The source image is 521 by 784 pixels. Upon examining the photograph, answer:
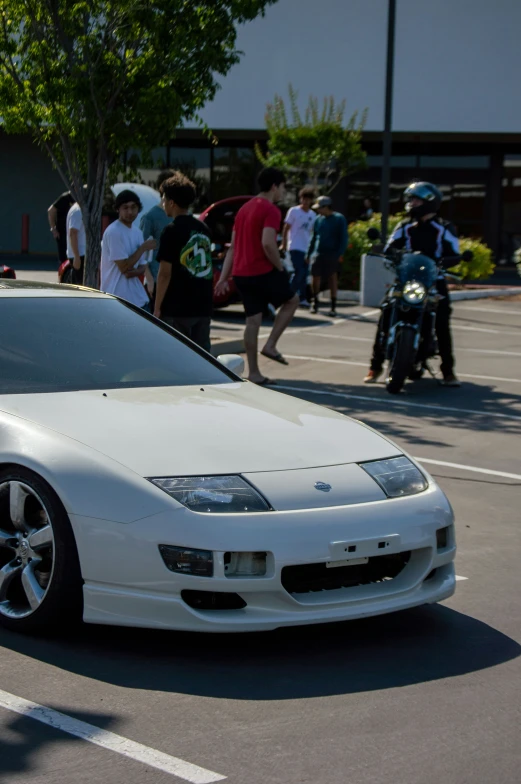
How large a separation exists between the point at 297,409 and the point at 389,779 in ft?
7.74

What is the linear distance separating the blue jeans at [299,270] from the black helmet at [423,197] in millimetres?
7060

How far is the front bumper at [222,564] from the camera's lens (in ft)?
14.6

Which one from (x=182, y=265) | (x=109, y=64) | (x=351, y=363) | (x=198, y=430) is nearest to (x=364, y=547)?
(x=198, y=430)

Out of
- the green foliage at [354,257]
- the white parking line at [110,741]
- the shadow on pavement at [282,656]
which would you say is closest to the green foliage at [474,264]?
the green foliage at [354,257]

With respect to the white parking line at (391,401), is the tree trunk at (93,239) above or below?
above

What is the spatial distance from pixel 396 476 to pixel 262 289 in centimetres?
709

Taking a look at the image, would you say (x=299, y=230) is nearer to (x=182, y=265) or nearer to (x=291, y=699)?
(x=182, y=265)

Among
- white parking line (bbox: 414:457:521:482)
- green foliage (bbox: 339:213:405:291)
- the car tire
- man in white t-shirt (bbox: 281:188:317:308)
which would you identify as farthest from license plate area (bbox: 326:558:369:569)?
green foliage (bbox: 339:213:405:291)

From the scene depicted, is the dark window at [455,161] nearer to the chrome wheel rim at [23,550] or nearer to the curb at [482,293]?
the curb at [482,293]

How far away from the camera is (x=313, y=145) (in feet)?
84.6

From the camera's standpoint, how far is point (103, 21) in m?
12.8

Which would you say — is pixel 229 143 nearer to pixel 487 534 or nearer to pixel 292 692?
pixel 487 534

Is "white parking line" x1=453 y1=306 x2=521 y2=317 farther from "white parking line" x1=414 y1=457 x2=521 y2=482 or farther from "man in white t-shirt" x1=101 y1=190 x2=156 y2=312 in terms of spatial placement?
"white parking line" x1=414 y1=457 x2=521 y2=482

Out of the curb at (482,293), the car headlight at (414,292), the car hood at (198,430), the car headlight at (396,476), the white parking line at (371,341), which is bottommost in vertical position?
the white parking line at (371,341)
